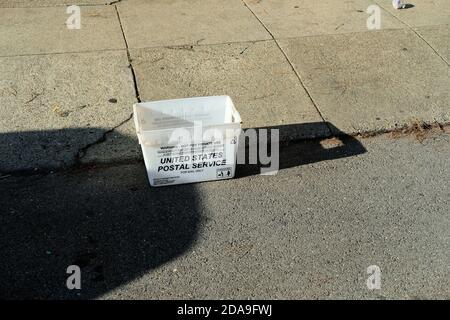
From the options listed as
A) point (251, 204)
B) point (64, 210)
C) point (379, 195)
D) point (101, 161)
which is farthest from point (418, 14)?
point (64, 210)

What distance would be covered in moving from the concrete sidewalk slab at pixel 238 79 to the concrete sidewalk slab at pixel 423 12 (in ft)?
5.78

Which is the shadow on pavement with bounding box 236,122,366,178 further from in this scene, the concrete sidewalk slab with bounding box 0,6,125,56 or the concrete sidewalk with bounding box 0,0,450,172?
the concrete sidewalk slab with bounding box 0,6,125,56

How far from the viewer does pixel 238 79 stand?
15.1 ft

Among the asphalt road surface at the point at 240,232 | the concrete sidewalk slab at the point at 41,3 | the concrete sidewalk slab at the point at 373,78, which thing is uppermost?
the concrete sidewalk slab at the point at 41,3

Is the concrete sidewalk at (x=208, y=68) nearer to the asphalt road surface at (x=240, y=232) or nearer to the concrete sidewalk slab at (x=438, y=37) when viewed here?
the concrete sidewalk slab at (x=438, y=37)

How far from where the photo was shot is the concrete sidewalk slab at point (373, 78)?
4287mm

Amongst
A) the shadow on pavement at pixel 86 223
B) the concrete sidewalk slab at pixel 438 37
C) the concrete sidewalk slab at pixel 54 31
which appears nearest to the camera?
the shadow on pavement at pixel 86 223

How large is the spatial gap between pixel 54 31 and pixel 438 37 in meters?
4.05

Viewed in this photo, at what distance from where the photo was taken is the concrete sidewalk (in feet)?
13.2

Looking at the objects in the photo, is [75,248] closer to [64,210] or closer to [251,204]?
[64,210]

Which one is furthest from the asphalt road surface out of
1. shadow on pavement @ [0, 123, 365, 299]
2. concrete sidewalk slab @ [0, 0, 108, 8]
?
concrete sidewalk slab @ [0, 0, 108, 8]

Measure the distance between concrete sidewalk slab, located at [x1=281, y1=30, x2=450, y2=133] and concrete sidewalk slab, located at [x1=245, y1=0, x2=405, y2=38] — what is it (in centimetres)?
18

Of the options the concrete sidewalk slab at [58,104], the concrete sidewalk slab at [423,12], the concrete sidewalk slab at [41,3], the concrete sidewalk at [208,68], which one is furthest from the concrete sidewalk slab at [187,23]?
the concrete sidewalk slab at [423,12]

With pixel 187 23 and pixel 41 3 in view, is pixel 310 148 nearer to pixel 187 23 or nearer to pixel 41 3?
pixel 187 23
